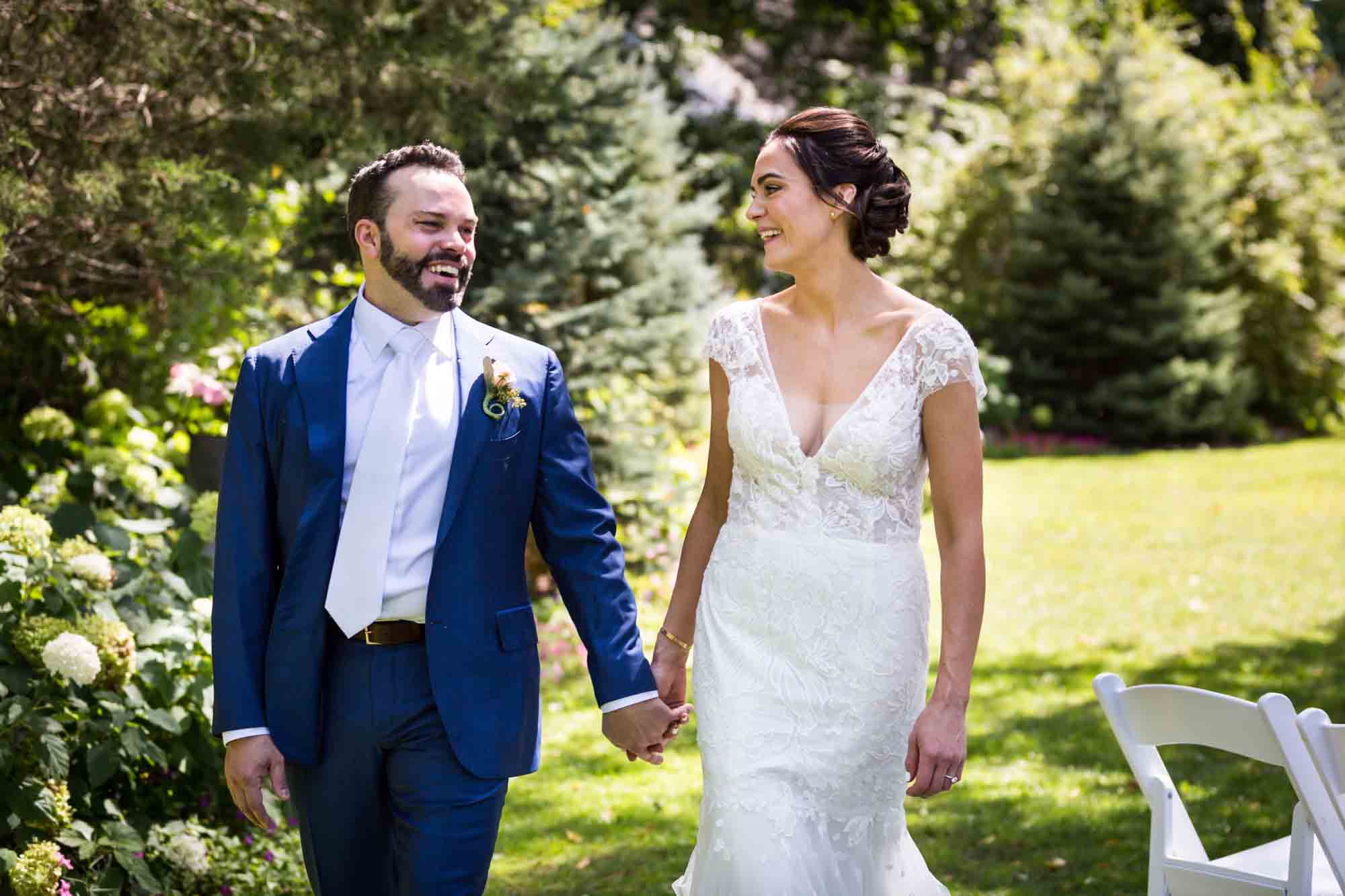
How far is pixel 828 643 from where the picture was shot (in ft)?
11.0

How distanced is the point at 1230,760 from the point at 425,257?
522 cm

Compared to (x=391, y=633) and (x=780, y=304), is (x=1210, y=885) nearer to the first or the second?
(x=780, y=304)

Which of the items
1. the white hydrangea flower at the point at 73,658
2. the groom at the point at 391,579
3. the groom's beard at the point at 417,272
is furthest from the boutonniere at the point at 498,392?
the white hydrangea flower at the point at 73,658

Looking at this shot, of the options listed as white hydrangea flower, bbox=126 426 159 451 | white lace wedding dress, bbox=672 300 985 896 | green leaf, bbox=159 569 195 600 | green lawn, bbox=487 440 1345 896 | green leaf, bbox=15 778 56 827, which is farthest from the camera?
white hydrangea flower, bbox=126 426 159 451

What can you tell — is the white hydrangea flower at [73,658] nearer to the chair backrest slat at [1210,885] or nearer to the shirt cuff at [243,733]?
the shirt cuff at [243,733]

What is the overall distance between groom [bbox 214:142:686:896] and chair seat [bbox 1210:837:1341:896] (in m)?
1.63

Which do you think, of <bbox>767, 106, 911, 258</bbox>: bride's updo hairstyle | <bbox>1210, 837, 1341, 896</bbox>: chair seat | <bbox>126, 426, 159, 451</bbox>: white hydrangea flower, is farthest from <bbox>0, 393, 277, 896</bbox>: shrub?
<bbox>1210, 837, 1341, 896</bbox>: chair seat

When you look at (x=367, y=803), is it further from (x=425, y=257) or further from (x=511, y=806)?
(x=511, y=806)

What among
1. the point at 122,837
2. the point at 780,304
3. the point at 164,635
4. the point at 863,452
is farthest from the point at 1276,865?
the point at 164,635

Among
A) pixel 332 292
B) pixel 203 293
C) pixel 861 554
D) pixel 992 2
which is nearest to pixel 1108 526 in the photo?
pixel 332 292

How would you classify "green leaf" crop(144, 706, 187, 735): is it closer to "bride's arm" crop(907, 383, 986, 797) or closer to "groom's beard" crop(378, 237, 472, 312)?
"groom's beard" crop(378, 237, 472, 312)

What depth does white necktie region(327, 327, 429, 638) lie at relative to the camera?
304cm

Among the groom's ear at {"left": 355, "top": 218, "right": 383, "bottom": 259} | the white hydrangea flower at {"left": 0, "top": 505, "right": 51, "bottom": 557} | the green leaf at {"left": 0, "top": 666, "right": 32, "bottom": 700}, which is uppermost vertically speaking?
the groom's ear at {"left": 355, "top": 218, "right": 383, "bottom": 259}

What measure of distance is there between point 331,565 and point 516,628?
1.40 ft
